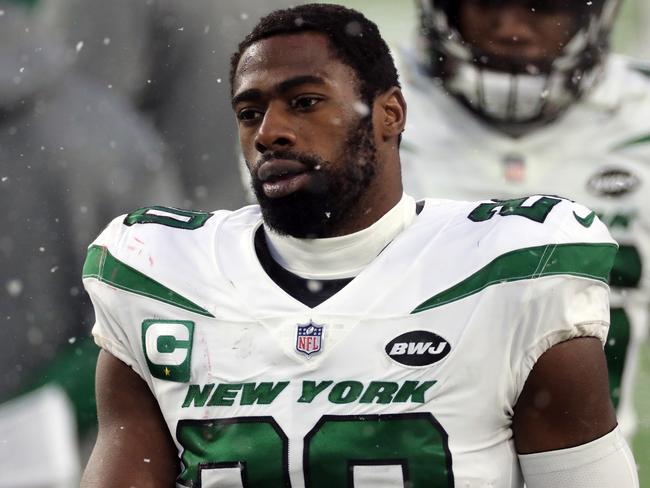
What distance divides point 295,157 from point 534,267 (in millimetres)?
386

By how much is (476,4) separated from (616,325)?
0.92 metres

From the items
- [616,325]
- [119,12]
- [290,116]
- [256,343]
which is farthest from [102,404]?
[119,12]

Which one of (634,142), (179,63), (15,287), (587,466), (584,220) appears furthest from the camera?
(179,63)

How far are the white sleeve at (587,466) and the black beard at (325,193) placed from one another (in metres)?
0.47

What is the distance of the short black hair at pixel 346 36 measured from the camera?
2236 mm

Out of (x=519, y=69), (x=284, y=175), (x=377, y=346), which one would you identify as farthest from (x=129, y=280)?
(x=519, y=69)

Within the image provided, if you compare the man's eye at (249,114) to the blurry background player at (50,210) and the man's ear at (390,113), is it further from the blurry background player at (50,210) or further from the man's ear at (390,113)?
the blurry background player at (50,210)

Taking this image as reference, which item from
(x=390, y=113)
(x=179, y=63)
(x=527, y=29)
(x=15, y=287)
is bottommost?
(x=15, y=287)

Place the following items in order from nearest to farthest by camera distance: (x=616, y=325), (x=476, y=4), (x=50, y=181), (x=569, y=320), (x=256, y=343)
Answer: (x=569, y=320) < (x=256, y=343) < (x=616, y=325) < (x=476, y=4) < (x=50, y=181)

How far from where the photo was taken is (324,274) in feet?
7.30

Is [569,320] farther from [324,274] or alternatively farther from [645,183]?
[645,183]

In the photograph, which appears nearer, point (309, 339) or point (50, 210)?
point (309, 339)

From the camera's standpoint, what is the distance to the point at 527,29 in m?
3.79

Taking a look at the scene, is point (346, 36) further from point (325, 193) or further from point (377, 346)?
point (377, 346)
